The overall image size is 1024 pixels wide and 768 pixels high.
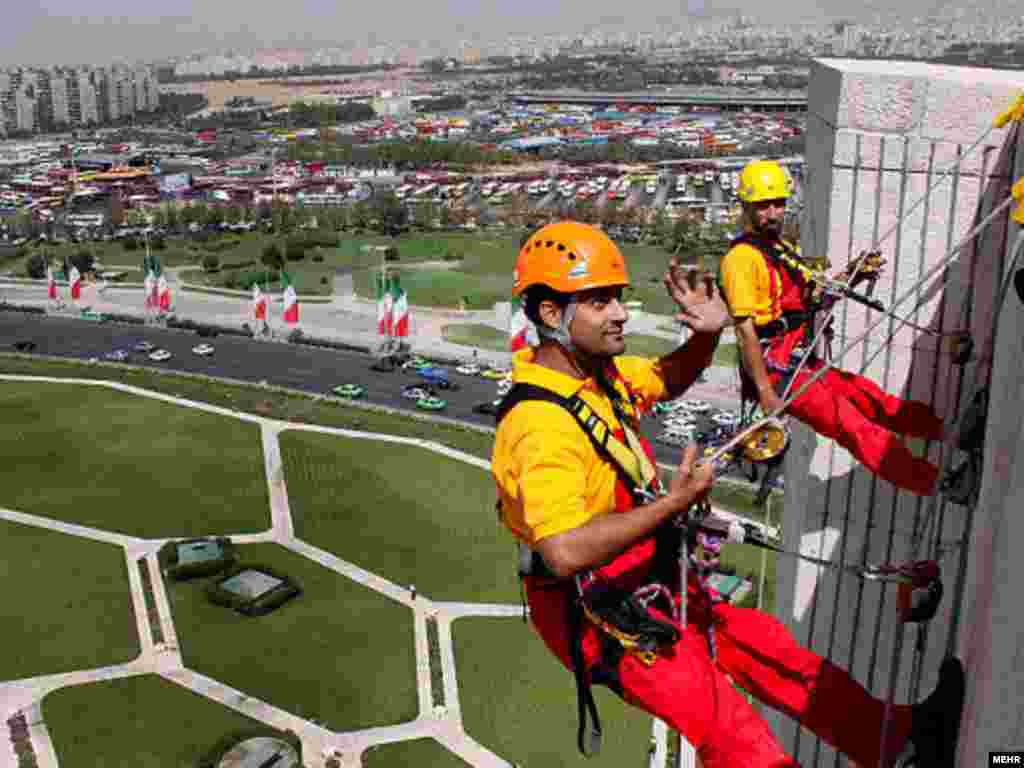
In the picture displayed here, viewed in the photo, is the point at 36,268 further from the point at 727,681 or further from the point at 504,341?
the point at 727,681

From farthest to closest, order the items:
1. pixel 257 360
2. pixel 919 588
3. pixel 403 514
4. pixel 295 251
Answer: pixel 295 251 → pixel 257 360 → pixel 403 514 → pixel 919 588

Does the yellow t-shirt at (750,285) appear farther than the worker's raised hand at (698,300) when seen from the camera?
Yes

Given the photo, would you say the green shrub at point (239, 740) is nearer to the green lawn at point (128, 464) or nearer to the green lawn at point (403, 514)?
the green lawn at point (403, 514)

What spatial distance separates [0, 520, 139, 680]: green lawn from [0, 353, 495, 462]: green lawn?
1153cm

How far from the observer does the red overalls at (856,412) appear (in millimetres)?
6051

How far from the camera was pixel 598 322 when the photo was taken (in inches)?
185

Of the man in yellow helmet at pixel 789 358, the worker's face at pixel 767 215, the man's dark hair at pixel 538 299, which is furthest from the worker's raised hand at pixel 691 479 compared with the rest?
the worker's face at pixel 767 215

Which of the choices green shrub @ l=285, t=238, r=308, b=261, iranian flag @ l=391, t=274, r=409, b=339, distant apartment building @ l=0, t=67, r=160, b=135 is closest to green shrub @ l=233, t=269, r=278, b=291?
green shrub @ l=285, t=238, r=308, b=261

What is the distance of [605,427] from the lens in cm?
454

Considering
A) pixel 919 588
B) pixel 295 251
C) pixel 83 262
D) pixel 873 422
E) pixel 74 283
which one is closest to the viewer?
pixel 919 588

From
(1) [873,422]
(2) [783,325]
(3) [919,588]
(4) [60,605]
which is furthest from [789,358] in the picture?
(4) [60,605]

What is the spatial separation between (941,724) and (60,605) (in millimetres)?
24229

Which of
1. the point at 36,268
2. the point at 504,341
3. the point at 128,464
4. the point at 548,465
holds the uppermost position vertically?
the point at 548,465

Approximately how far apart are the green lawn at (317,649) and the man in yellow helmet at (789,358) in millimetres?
15831
